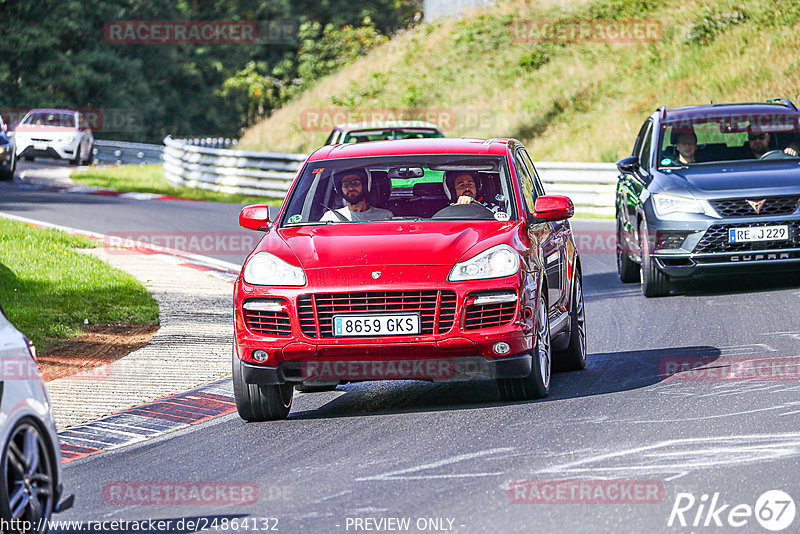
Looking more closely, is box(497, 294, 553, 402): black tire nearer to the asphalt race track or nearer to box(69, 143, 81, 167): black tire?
the asphalt race track

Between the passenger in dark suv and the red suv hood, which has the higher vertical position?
the red suv hood

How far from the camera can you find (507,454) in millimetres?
7402

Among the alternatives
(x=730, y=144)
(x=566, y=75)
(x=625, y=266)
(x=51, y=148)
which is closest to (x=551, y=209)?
(x=730, y=144)

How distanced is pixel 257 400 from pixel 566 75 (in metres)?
31.1

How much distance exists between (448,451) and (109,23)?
186ft

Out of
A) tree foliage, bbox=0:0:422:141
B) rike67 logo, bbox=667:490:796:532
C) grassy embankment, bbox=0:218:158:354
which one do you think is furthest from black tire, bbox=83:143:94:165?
rike67 logo, bbox=667:490:796:532

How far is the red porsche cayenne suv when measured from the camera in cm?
829

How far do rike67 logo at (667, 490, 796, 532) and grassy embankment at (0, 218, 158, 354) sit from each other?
695 centimetres

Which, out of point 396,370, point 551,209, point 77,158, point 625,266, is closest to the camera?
point 396,370

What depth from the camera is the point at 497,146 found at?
32.4 ft

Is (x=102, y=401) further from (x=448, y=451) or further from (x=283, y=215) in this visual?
(x=448, y=451)

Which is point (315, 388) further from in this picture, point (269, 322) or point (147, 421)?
point (269, 322)

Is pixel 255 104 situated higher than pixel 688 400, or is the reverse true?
pixel 688 400

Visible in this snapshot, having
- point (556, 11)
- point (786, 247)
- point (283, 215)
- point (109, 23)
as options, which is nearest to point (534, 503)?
point (283, 215)
